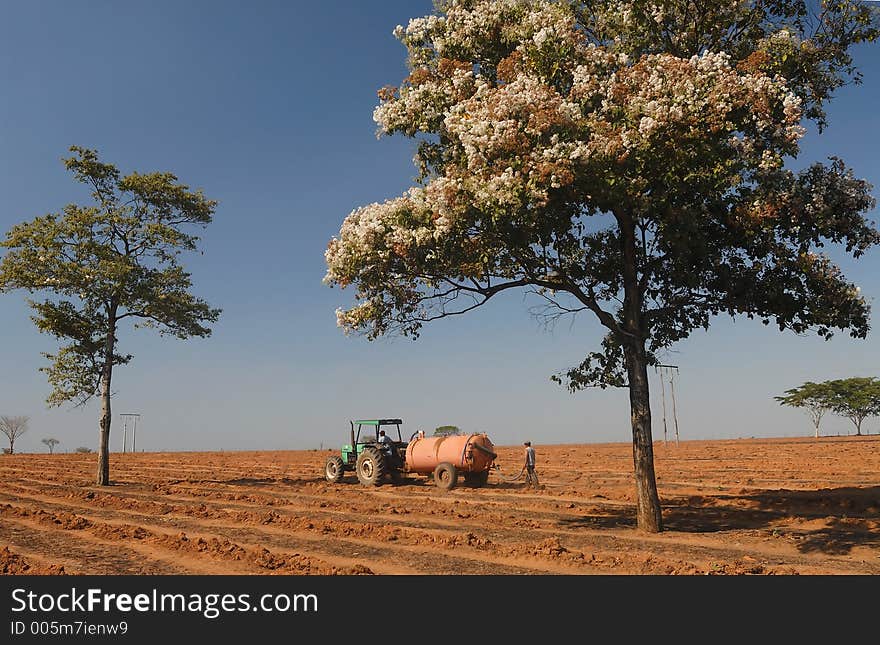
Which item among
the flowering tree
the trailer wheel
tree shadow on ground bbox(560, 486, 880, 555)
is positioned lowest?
tree shadow on ground bbox(560, 486, 880, 555)

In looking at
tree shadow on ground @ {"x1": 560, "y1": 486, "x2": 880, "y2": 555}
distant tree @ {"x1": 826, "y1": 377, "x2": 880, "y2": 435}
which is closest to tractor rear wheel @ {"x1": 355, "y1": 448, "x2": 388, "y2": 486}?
tree shadow on ground @ {"x1": 560, "y1": 486, "x2": 880, "y2": 555}

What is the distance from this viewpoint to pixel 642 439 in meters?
14.7

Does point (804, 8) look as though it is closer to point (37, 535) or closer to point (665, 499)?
point (665, 499)

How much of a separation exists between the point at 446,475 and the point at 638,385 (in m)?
11.8

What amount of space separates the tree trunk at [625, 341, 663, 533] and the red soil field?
1.59ft

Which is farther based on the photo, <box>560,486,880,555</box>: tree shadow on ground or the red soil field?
<box>560,486,880,555</box>: tree shadow on ground

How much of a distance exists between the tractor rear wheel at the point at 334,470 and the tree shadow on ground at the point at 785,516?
40.9 ft

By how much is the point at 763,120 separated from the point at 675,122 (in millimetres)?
2028

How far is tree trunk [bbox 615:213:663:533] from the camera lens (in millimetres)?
14680

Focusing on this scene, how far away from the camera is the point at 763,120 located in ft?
41.2

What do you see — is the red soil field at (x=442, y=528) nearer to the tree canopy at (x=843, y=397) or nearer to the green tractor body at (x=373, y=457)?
the green tractor body at (x=373, y=457)

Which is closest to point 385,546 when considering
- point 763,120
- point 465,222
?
point 465,222

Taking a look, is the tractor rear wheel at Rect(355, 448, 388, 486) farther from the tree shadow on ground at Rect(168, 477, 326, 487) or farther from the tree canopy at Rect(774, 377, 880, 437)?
the tree canopy at Rect(774, 377, 880, 437)

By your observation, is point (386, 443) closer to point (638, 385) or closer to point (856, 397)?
point (638, 385)
